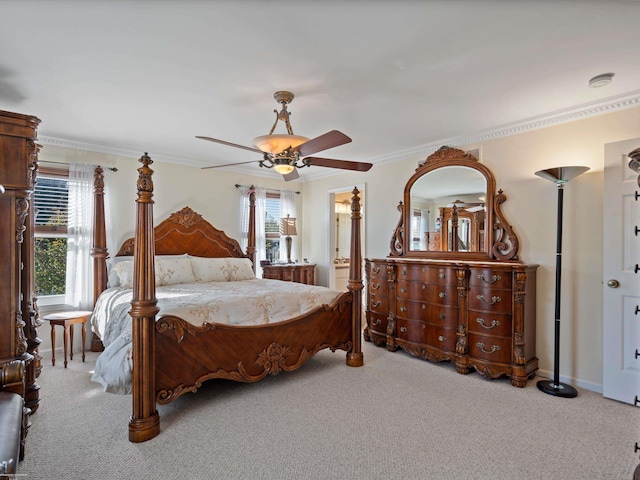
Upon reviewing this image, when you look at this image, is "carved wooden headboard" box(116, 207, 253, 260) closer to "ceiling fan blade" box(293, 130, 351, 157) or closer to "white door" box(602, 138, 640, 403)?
"ceiling fan blade" box(293, 130, 351, 157)

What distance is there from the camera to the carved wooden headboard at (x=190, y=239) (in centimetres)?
469

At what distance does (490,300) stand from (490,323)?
9.0 inches

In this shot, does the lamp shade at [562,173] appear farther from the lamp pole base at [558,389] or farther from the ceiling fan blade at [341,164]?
the lamp pole base at [558,389]

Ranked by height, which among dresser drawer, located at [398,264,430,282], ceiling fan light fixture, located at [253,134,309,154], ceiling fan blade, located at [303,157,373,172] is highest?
ceiling fan light fixture, located at [253,134,309,154]

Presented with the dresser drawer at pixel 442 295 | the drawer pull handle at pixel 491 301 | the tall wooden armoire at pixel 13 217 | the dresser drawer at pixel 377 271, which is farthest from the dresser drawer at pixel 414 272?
the tall wooden armoire at pixel 13 217

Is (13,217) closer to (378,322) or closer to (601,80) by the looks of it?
(378,322)

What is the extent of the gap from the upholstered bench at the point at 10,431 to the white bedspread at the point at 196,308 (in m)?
0.72

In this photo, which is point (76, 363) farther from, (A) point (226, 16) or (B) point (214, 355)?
(A) point (226, 16)

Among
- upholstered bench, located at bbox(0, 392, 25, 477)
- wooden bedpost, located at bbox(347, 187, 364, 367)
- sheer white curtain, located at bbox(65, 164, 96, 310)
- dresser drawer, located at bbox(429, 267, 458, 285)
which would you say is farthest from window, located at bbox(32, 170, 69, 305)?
dresser drawer, located at bbox(429, 267, 458, 285)

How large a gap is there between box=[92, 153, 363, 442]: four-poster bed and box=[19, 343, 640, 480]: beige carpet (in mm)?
228

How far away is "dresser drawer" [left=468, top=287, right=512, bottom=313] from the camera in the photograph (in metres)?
3.25

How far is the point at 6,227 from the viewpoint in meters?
2.08

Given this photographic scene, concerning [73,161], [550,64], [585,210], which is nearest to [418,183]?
[585,210]

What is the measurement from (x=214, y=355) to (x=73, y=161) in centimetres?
322
